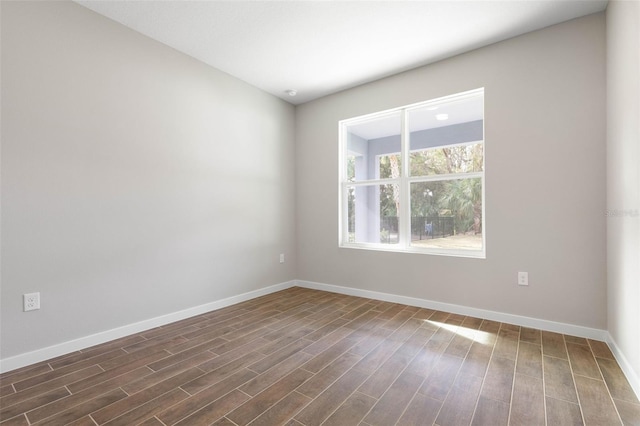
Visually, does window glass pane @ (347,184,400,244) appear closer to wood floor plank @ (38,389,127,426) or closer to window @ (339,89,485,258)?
window @ (339,89,485,258)

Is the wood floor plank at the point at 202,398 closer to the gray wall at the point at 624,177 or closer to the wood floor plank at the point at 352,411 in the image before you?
the wood floor plank at the point at 352,411

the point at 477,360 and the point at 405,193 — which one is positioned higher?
the point at 405,193

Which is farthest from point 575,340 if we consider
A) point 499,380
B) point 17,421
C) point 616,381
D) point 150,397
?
point 17,421

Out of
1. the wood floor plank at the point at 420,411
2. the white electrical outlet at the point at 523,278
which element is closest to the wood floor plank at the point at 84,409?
the wood floor plank at the point at 420,411

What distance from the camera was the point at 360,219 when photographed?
13.2ft

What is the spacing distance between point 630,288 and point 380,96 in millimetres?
2893

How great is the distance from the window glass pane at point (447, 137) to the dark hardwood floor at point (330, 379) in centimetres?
166

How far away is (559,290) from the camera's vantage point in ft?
8.52

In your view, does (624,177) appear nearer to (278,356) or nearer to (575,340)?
(575,340)

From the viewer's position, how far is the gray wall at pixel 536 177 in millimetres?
2477

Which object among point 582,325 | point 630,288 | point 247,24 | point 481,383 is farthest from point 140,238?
point 582,325

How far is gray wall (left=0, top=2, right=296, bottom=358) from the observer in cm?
208

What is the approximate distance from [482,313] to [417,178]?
5.15ft

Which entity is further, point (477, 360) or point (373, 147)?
point (373, 147)
